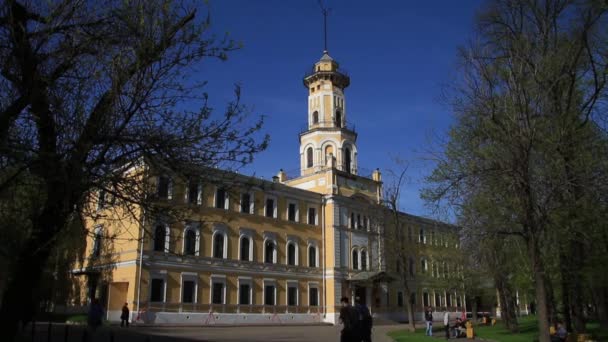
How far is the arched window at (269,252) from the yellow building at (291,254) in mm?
73

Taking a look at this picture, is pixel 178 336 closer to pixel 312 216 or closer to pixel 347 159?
pixel 312 216

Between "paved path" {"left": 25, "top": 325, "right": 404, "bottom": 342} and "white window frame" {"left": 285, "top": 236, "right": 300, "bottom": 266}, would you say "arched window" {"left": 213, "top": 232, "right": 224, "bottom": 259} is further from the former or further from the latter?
"paved path" {"left": 25, "top": 325, "right": 404, "bottom": 342}

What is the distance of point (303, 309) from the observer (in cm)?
3984

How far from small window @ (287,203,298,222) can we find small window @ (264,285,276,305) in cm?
539

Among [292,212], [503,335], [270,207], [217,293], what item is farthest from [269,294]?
[503,335]

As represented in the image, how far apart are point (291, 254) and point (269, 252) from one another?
216 centimetres

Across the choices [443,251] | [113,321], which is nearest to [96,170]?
[113,321]

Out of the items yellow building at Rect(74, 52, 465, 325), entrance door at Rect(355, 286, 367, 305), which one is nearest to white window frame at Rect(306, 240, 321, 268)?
yellow building at Rect(74, 52, 465, 325)

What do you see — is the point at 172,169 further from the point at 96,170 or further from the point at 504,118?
the point at 504,118

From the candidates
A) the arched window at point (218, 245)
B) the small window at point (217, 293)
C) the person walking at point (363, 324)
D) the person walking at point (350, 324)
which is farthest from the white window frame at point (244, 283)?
the person walking at point (350, 324)

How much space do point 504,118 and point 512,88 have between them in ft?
3.04

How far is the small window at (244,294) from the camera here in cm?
3625

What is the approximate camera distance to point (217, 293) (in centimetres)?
3497

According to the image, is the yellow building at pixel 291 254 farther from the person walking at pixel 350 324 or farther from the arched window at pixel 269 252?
the person walking at pixel 350 324
